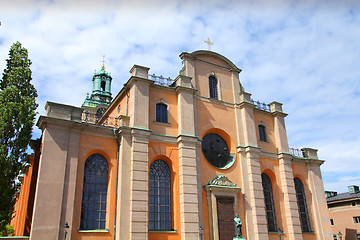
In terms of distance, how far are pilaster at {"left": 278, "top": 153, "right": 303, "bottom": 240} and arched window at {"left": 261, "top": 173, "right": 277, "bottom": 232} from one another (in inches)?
41.4

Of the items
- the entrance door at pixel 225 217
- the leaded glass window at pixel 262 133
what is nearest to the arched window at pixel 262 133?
the leaded glass window at pixel 262 133

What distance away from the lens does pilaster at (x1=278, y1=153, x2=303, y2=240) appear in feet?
80.4

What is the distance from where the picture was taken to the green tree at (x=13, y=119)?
16797 millimetres

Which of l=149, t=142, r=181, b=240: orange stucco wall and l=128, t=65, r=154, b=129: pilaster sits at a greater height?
l=128, t=65, r=154, b=129: pilaster

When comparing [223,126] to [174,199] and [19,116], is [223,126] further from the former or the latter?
[19,116]

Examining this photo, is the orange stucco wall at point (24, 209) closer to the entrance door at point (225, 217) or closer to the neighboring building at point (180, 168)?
the neighboring building at point (180, 168)

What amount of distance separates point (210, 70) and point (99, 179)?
12728mm

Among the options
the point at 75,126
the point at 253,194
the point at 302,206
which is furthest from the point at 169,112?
the point at 302,206

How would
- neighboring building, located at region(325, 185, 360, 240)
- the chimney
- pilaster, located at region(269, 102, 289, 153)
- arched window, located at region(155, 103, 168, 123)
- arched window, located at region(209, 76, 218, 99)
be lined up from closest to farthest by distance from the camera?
arched window, located at region(155, 103, 168, 123)
arched window, located at region(209, 76, 218, 99)
pilaster, located at region(269, 102, 289, 153)
neighboring building, located at region(325, 185, 360, 240)
the chimney

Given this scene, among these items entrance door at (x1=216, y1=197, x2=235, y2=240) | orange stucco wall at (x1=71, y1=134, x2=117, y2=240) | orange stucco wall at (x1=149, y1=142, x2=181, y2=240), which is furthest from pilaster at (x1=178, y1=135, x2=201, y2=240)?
orange stucco wall at (x1=71, y1=134, x2=117, y2=240)

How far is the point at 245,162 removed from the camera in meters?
24.5

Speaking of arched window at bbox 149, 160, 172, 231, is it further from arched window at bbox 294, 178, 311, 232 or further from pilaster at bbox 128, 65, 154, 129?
arched window at bbox 294, 178, 311, 232

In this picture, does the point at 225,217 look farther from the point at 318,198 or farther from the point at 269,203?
the point at 318,198

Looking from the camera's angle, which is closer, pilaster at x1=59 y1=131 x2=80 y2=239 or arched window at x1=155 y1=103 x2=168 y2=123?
pilaster at x1=59 y1=131 x2=80 y2=239
